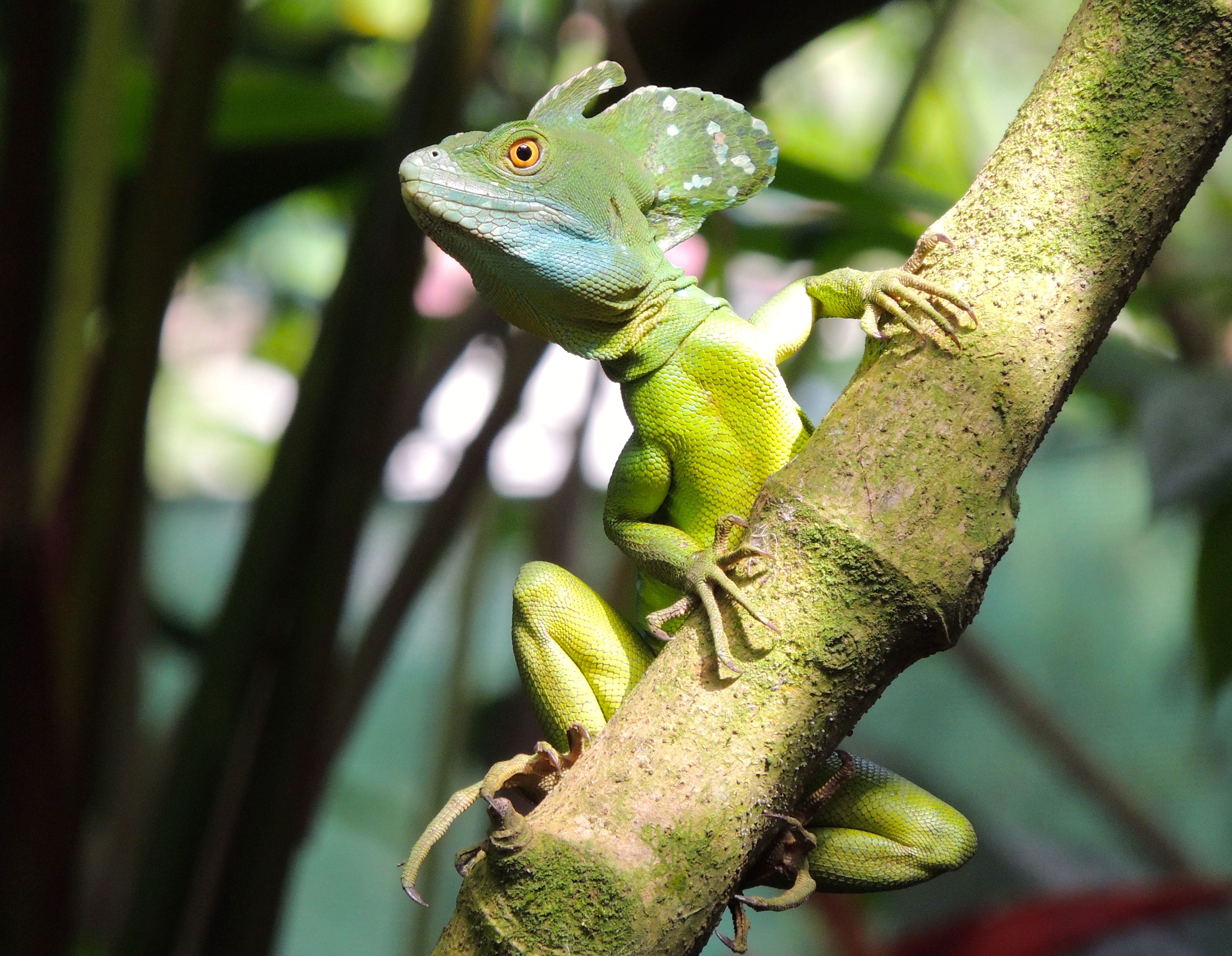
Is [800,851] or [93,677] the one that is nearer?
[800,851]

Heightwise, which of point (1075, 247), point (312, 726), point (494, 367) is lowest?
point (494, 367)

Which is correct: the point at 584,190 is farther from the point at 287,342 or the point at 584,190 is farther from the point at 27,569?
the point at 287,342

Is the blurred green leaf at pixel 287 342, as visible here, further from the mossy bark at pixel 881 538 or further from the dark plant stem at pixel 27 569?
the mossy bark at pixel 881 538

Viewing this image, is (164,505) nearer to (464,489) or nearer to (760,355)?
(464,489)

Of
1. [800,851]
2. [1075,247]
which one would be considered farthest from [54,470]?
[1075,247]

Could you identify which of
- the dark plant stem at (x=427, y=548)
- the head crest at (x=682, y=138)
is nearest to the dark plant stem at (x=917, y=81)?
the dark plant stem at (x=427, y=548)

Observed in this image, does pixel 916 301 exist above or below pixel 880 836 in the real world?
above

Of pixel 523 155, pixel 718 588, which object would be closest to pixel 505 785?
pixel 718 588
